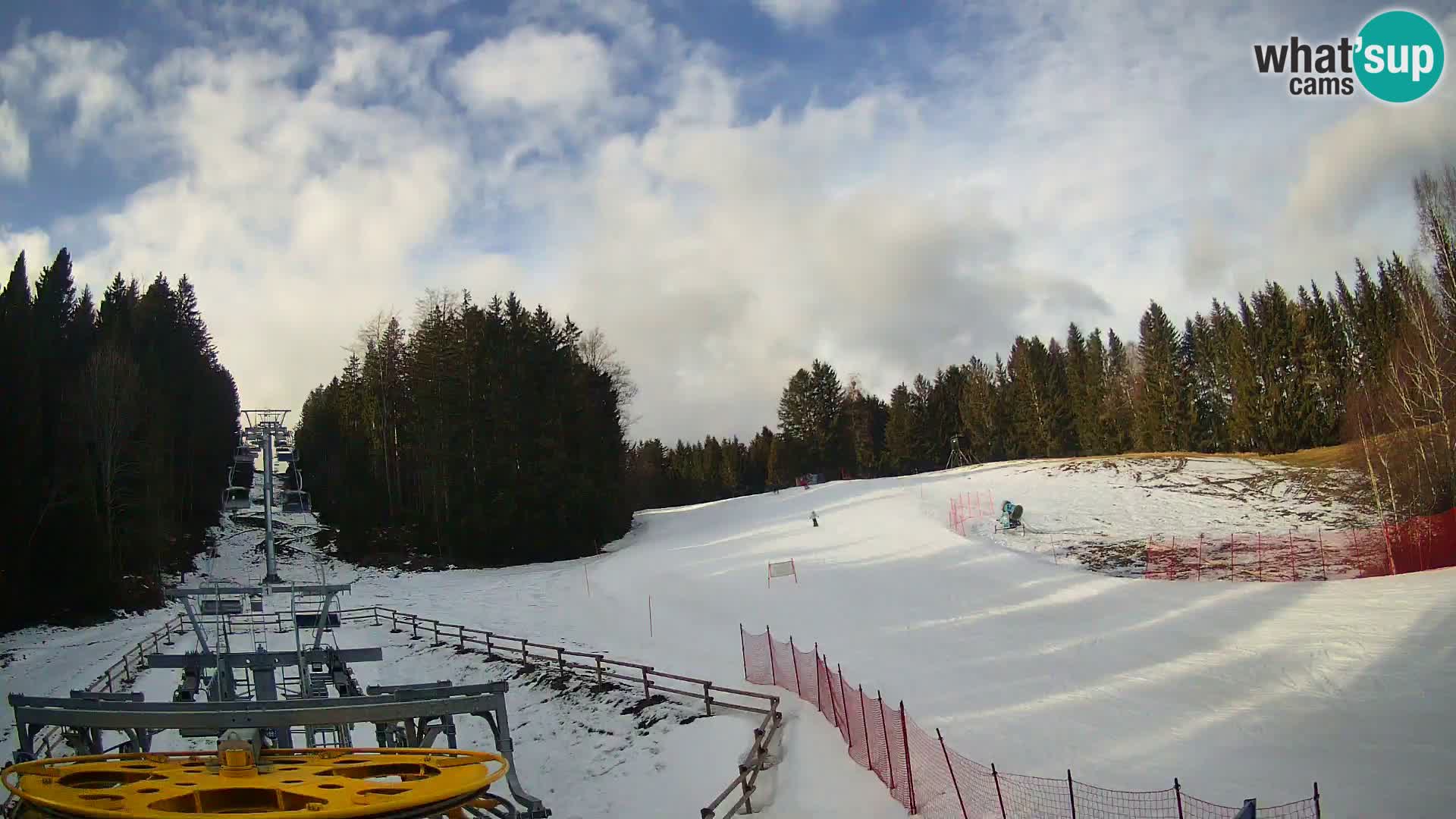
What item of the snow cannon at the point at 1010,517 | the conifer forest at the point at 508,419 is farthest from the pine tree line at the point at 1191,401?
the snow cannon at the point at 1010,517

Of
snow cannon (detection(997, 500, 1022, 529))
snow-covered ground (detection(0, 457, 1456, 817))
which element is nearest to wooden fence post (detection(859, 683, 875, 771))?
snow-covered ground (detection(0, 457, 1456, 817))

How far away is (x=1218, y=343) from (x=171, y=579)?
9037 cm

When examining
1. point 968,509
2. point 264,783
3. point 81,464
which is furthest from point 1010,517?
point 81,464

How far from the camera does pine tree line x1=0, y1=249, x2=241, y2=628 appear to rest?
3219cm

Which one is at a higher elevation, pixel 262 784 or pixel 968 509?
pixel 262 784

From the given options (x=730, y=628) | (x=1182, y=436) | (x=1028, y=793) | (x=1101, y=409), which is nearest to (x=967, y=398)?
(x=1101, y=409)

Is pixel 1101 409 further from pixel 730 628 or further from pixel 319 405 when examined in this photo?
pixel 319 405

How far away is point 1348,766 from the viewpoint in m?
11.7

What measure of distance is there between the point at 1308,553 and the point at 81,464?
181 feet

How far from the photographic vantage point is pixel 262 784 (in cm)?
669

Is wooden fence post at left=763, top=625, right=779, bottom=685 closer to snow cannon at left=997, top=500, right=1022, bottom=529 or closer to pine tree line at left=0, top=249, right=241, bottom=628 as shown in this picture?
snow cannon at left=997, top=500, right=1022, bottom=529

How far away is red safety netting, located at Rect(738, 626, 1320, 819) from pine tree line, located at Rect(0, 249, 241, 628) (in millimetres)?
34149

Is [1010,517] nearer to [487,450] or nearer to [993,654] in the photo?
[993,654]

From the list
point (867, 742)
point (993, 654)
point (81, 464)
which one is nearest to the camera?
point (867, 742)
